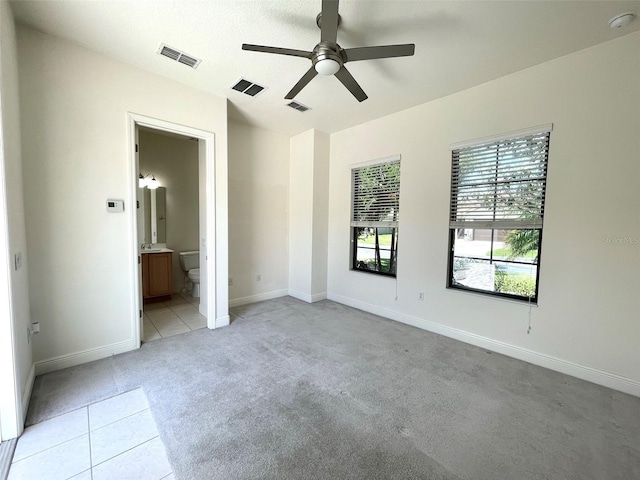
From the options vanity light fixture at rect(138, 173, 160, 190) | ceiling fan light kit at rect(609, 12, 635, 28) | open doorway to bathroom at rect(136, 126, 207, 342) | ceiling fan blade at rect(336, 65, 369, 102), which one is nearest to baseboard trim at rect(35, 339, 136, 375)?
open doorway to bathroom at rect(136, 126, 207, 342)

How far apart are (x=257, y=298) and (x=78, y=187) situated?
284cm

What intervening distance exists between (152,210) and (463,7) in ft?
16.2

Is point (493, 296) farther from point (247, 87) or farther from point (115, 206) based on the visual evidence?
point (115, 206)

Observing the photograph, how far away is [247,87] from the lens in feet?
10.1

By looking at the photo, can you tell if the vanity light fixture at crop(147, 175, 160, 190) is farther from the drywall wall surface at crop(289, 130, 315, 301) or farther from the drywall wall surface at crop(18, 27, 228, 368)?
the drywall wall surface at crop(289, 130, 315, 301)

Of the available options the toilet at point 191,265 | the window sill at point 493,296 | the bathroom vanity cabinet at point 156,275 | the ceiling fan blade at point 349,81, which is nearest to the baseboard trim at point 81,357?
the bathroom vanity cabinet at point 156,275

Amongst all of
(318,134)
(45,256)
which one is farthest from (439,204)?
(45,256)

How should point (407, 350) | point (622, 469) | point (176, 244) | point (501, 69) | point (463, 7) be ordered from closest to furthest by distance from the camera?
point (622, 469)
point (463, 7)
point (501, 69)
point (407, 350)
point (176, 244)

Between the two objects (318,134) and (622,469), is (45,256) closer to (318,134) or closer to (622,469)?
(318,134)

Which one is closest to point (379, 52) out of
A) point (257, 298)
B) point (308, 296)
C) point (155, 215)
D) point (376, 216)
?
point (376, 216)

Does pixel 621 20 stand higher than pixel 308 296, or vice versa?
pixel 621 20

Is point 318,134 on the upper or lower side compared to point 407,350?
upper

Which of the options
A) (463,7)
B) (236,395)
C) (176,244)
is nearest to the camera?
(463,7)

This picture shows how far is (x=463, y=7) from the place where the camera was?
190 centimetres
